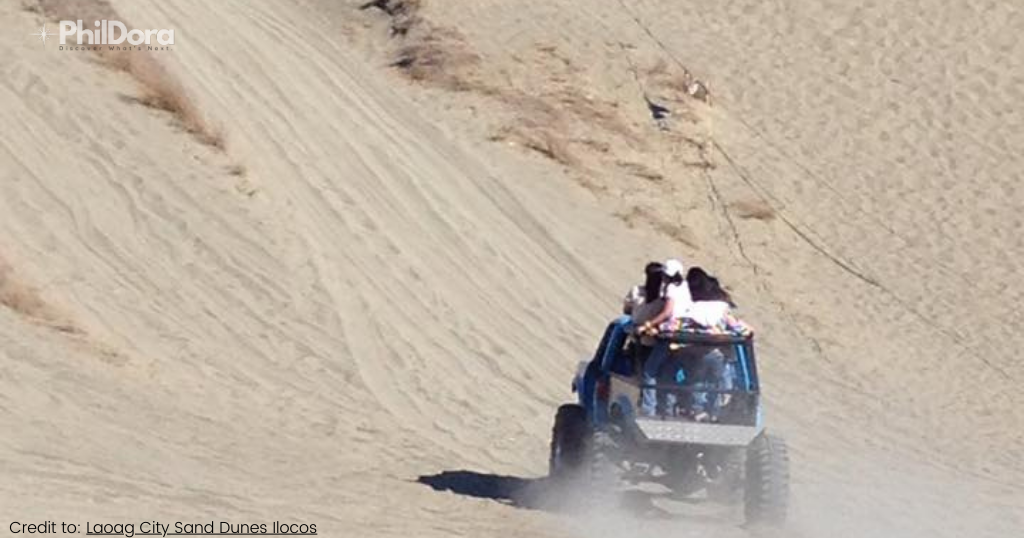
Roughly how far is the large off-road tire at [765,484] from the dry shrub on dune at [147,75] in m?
11.2

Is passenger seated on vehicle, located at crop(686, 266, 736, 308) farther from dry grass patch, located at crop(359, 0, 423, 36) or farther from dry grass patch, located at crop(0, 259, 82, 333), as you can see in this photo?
dry grass patch, located at crop(359, 0, 423, 36)

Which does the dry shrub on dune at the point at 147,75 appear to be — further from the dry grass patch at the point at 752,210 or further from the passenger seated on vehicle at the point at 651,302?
the passenger seated on vehicle at the point at 651,302

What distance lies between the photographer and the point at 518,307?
22.1 metres

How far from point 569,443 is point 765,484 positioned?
4.58 ft

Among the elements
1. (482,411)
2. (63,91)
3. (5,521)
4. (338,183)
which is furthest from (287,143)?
(5,521)

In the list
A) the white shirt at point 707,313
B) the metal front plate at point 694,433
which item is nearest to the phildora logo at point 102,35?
the white shirt at point 707,313

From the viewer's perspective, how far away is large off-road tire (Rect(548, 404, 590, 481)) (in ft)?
45.7

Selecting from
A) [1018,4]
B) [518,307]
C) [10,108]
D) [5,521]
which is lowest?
[5,521]

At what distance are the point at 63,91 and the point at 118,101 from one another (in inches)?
23.7

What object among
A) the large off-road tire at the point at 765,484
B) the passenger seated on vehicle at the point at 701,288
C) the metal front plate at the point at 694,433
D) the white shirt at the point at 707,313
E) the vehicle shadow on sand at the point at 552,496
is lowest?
the vehicle shadow on sand at the point at 552,496

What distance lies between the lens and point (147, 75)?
967 inches

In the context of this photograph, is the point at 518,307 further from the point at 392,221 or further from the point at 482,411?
the point at 482,411

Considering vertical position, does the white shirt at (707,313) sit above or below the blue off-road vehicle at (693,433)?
above

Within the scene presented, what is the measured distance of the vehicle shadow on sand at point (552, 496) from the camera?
1355 centimetres
